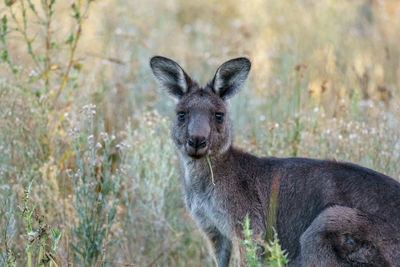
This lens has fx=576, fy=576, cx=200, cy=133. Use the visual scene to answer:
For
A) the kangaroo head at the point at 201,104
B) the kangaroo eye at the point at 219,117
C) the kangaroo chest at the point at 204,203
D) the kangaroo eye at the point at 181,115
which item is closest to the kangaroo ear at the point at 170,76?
the kangaroo head at the point at 201,104

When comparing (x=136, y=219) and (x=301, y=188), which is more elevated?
(x=301, y=188)

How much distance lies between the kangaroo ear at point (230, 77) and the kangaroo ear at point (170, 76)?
27cm

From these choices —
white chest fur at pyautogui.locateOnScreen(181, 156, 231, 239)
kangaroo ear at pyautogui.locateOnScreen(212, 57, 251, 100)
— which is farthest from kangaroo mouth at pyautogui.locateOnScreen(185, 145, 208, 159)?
kangaroo ear at pyautogui.locateOnScreen(212, 57, 251, 100)

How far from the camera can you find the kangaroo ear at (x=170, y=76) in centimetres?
496

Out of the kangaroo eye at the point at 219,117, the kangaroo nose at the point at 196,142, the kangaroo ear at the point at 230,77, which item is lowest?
the kangaroo nose at the point at 196,142

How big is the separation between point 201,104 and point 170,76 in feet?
1.39

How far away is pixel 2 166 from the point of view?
5449 mm

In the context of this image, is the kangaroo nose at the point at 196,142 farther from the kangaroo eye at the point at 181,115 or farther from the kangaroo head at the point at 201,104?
the kangaroo eye at the point at 181,115

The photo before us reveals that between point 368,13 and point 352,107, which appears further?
point 368,13

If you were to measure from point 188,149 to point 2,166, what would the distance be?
6.56ft

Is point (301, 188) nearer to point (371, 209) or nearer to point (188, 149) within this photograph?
point (371, 209)

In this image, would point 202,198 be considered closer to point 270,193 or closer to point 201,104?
point 270,193

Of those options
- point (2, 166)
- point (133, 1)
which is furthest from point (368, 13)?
point (2, 166)

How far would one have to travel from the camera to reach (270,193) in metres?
4.72
